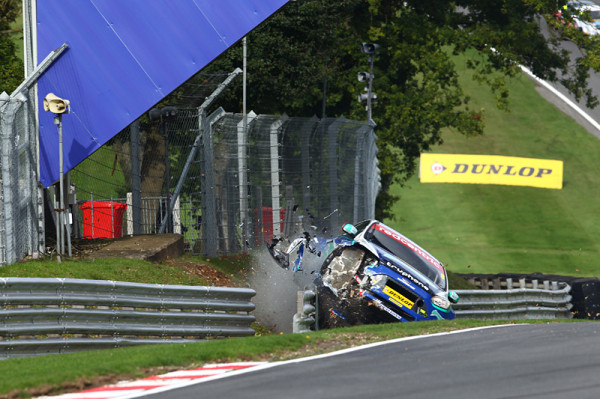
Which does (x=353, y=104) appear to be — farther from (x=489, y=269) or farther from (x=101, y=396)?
(x=101, y=396)

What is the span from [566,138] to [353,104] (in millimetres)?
20184

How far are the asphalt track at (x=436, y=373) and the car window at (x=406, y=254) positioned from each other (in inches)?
171

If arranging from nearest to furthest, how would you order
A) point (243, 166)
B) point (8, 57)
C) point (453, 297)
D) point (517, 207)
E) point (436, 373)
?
point (436, 373), point (453, 297), point (243, 166), point (8, 57), point (517, 207)

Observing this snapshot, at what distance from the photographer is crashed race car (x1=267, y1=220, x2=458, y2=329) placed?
1446 cm

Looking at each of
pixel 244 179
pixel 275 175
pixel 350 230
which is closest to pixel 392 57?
pixel 275 175

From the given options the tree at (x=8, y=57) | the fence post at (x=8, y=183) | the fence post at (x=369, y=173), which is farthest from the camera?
the tree at (x=8, y=57)

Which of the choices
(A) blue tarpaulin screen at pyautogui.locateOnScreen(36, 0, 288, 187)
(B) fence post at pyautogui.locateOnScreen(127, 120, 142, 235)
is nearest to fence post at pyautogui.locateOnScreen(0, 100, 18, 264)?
(A) blue tarpaulin screen at pyautogui.locateOnScreen(36, 0, 288, 187)

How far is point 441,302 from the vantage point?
1484 cm

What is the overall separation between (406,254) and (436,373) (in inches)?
271

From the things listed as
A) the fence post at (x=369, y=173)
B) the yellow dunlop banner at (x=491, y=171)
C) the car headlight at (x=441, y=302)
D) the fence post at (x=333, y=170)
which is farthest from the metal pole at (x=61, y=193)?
the yellow dunlop banner at (x=491, y=171)

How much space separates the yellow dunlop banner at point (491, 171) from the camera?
45.5 meters

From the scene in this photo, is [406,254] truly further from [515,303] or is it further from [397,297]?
[515,303]

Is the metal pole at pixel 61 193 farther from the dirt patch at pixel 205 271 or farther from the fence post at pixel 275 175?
the fence post at pixel 275 175

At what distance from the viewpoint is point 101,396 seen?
7992 millimetres
